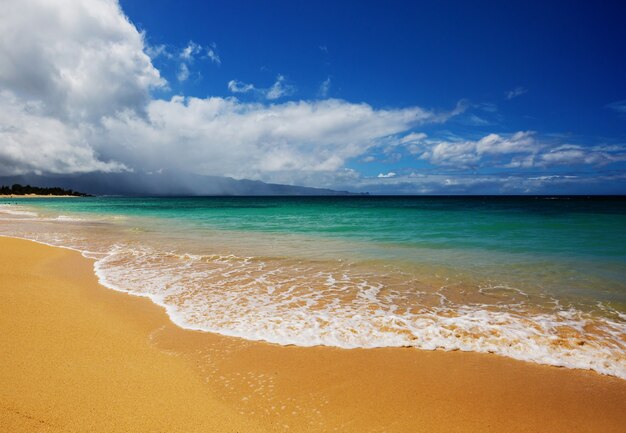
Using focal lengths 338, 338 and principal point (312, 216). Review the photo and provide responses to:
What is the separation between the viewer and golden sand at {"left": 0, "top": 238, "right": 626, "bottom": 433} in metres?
3.50

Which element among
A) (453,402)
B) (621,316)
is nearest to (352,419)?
(453,402)

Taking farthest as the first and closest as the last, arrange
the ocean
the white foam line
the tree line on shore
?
the tree line on shore < the ocean < the white foam line

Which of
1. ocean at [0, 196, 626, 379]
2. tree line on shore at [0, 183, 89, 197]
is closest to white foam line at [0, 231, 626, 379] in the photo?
ocean at [0, 196, 626, 379]

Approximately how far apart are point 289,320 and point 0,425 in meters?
4.10

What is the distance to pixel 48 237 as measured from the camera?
18656 mm

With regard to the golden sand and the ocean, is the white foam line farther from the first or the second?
the golden sand

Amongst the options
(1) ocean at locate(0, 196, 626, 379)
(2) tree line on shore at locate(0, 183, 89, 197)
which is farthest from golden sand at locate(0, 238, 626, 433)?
(2) tree line on shore at locate(0, 183, 89, 197)

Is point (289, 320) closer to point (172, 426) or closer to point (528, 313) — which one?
point (172, 426)

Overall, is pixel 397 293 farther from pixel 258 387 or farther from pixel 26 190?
pixel 26 190

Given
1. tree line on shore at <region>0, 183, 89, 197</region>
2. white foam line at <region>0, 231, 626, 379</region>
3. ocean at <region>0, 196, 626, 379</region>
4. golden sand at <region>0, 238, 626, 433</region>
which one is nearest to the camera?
golden sand at <region>0, 238, 626, 433</region>

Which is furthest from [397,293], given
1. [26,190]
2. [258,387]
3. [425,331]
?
[26,190]

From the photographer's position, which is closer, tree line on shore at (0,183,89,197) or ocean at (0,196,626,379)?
ocean at (0,196,626,379)

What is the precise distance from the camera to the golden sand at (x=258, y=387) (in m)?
3.50

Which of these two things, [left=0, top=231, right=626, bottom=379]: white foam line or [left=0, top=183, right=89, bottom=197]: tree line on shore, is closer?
[left=0, top=231, right=626, bottom=379]: white foam line
